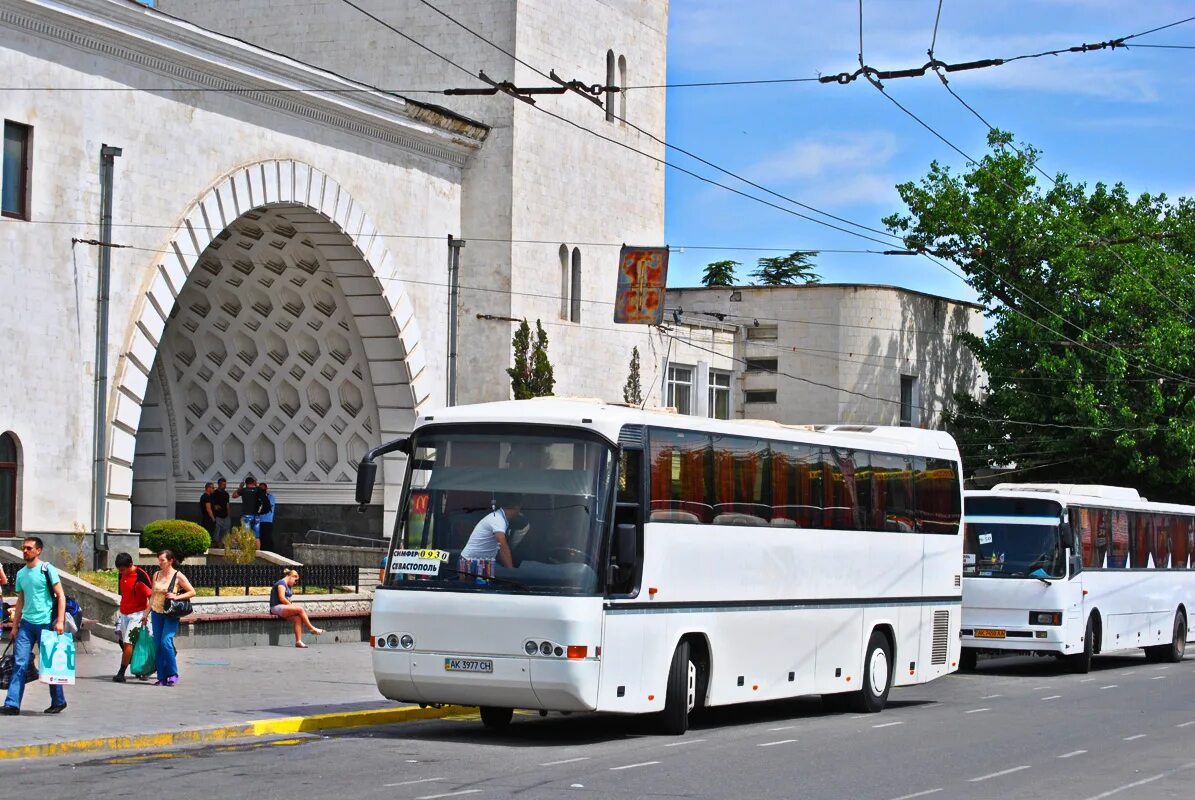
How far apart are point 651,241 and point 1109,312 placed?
14.4 m

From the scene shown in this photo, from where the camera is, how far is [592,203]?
4003 cm

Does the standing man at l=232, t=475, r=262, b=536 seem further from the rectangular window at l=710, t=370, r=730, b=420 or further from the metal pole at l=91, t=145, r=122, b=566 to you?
the rectangular window at l=710, t=370, r=730, b=420

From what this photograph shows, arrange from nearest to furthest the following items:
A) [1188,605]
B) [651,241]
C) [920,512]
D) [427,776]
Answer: [427,776]
[920,512]
[1188,605]
[651,241]

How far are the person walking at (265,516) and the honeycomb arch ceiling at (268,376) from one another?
2456 mm

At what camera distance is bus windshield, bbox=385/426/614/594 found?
14.7 m

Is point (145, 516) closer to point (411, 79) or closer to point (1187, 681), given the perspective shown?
point (411, 79)

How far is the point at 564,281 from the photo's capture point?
1543 inches

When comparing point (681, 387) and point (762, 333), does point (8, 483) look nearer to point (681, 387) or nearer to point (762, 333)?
point (681, 387)

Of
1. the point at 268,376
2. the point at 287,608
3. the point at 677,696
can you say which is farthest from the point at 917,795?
the point at 268,376

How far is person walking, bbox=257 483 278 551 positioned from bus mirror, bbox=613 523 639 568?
20227mm

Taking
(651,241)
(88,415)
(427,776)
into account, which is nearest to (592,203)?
(651,241)

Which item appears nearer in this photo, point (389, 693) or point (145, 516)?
point (389, 693)

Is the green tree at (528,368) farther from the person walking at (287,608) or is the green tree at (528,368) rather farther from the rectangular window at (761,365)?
the rectangular window at (761,365)

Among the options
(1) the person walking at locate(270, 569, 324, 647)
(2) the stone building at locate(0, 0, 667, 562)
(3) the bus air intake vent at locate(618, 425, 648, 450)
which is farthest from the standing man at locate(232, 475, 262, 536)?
(3) the bus air intake vent at locate(618, 425, 648, 450)
